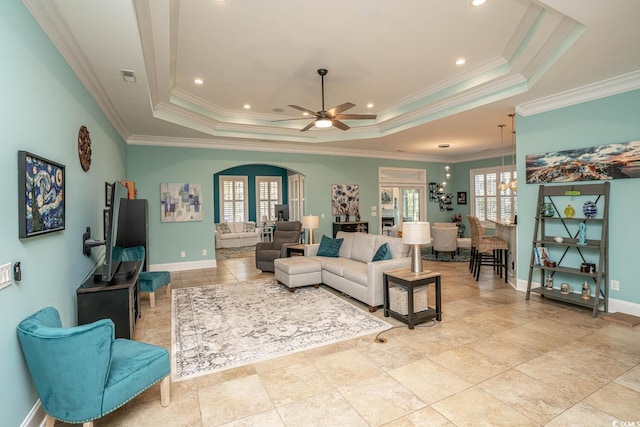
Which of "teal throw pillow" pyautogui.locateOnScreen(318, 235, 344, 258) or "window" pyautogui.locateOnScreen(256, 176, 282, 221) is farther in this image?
"window" pyautogui.locateOnScreen(256, 176, 282, 221)

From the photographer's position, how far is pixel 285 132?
722 centimetres

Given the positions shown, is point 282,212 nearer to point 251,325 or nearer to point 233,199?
point 233,199

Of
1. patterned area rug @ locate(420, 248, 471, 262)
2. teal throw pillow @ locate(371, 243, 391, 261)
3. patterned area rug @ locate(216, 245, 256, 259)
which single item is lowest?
patterned area rug @ locate(216, 245, 256, 259)

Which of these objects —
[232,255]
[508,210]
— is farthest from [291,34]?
[508,210]

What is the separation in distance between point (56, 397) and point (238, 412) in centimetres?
106

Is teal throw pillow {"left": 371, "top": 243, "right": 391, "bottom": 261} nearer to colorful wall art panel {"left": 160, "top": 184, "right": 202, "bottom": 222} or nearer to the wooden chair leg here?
the wooden chair leg

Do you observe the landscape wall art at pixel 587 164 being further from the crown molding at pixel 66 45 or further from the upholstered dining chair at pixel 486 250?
the crown molding at pixel 66 45

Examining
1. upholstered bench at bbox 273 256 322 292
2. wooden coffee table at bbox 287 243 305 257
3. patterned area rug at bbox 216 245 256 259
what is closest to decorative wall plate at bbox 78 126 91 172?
upholstered bench at bbox 273 256 322 292

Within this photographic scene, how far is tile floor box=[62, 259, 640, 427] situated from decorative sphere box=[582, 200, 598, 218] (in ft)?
4.21

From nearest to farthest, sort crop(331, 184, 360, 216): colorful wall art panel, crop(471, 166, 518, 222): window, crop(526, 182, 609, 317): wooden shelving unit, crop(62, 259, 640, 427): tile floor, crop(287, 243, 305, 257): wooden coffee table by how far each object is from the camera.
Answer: crop(62, 259, 640, 427): tile floor → crop(526, 182, 609, 317): wooden shelving unit → crop(287, 243, 305, 257): wooden coffee table → crop(331, 184, 360, 216): colorful wall art panel → crop(471, 166, 518, 222): window

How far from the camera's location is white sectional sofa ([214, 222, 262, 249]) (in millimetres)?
10695

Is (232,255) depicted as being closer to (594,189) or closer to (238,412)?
(238,412)

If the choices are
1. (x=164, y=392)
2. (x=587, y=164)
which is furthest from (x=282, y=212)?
(x=164, y=392)

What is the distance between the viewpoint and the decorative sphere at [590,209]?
4.07m
